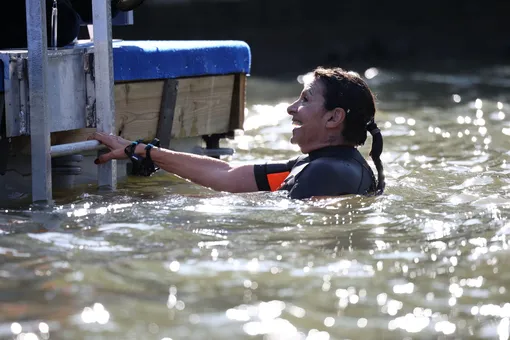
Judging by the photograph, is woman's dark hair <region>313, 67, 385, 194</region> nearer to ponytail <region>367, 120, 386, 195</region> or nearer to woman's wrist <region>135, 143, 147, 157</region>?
ponytail <region>367, 120, 386, 195</region>

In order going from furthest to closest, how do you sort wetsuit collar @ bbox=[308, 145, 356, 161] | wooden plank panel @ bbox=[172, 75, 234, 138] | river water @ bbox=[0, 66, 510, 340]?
wooden plank panel @ bbox=[172, 75, 234, 138] < wetsuit collar @ bbox=[308, 145, 356, 161] < river water @ bbox=[0, 66, 510, 340]

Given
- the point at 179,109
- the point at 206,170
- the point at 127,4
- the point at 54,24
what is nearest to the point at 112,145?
the point at 206,170

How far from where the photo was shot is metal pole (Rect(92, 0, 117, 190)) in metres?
5.49

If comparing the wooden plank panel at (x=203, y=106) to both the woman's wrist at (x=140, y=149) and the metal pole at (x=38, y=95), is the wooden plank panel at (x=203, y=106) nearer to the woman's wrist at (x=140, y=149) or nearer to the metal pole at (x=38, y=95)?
the woman's wrist at (x=140, y=149)

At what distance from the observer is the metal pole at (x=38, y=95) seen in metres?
5.07

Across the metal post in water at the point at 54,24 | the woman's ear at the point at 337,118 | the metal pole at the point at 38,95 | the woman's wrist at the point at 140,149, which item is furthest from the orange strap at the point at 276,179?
the metal post in water at the point at 54,24

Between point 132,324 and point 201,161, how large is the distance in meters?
2.41

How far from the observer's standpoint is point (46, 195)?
527 centimetres

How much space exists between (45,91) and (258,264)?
169 centimetres

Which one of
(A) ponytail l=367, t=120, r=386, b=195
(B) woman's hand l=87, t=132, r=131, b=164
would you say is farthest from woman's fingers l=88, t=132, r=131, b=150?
(A) ponytail l=367, t=120, r=386, b=195

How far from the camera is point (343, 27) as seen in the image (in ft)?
64.6

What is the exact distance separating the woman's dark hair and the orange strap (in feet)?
1.38

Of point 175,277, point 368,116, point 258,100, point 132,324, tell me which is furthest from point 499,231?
point 258,100

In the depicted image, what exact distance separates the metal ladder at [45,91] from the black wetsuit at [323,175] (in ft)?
3.03
